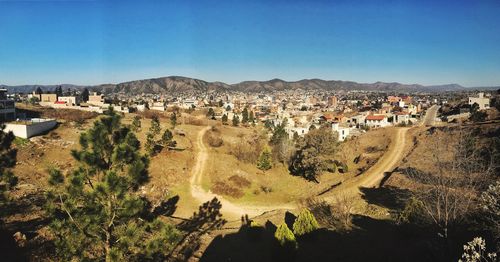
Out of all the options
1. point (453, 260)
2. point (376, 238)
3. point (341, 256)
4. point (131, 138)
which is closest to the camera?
point (131, 138)

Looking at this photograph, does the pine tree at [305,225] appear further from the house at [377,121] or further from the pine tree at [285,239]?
the house at [377,121]

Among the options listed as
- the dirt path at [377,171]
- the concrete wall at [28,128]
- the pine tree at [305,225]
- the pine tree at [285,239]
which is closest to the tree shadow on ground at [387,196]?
the dirt path at [377,171]

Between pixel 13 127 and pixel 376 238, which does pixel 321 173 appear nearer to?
pixel 376 238

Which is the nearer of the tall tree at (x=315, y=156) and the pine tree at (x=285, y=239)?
the pine tree at (x=285, y=239)

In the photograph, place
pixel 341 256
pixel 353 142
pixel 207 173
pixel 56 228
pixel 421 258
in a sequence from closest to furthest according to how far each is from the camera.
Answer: pixel 56 228 → pixel 421 258 → pixel 341 256 → pixel 207 173 → pixel 353 142

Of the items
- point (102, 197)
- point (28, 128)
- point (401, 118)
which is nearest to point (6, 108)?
point (28, 128)

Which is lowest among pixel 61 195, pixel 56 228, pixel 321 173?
pixel 321 173

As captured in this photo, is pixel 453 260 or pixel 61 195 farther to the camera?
pixel 453 260

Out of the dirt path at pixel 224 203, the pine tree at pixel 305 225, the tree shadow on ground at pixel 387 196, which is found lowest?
the dirt path at pixel 224 203

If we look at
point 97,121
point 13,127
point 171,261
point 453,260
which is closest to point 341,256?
point 453,260
